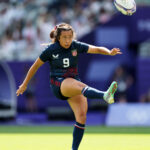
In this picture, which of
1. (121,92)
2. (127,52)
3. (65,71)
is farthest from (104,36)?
(65,71)

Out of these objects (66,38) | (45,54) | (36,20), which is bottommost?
(45,54)

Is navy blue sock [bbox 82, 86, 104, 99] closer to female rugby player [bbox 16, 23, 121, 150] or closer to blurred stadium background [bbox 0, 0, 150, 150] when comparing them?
female rugby player [bbox 16, 23, 121, 150]

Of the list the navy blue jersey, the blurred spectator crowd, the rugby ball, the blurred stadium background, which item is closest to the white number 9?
the navy blue jersey

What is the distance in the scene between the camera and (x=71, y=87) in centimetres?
672

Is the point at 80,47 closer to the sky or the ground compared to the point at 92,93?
closer to the sky

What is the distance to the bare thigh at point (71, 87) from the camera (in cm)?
670

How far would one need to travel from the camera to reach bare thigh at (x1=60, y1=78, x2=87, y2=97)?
670 cm

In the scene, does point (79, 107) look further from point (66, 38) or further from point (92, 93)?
point (66, 38)

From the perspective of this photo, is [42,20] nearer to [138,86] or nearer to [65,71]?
[138,86]

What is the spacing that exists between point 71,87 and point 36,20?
10.2 metres

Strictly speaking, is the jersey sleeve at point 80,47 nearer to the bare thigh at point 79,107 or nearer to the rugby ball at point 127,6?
the bare thigh at point 79,107
